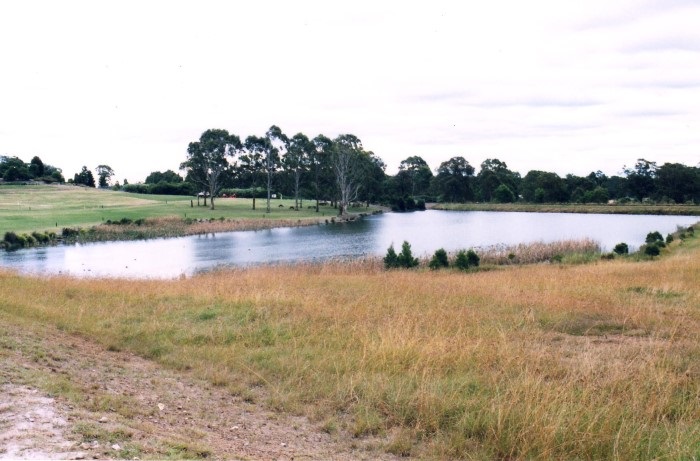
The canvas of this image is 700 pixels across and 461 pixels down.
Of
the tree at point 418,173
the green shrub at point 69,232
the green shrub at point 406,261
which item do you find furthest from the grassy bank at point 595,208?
the green shrub at point 69,232

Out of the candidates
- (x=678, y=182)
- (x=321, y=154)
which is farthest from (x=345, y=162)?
(x=678, y=182)

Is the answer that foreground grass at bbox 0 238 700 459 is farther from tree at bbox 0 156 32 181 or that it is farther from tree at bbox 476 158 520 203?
tree at bbox 476 158 520 203

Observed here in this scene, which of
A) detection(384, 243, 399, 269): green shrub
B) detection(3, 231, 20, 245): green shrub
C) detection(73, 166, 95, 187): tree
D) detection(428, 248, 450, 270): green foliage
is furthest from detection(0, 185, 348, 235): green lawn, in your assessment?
detection(428, 248, 450, 270): green foliage

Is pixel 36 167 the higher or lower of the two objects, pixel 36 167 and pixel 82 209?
the higher

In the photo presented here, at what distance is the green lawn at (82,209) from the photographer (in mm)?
62656

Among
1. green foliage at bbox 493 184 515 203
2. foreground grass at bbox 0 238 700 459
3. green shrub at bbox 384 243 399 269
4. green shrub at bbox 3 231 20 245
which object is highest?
green foliage at bbox 493 184 515 203

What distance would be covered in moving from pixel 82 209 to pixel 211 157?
70.0ft

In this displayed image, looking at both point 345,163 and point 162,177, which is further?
point 162,177

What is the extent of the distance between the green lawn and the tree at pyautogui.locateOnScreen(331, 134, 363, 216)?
434 centimetres

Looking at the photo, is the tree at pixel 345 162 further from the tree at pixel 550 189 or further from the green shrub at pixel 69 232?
the tree at pixel 550 189

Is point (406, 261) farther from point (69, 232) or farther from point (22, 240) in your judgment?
point (69, 232)

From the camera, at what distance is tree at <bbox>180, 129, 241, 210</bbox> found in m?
89.7

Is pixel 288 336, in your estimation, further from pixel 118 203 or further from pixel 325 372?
pixel 118 203

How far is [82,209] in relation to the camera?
78125 millimetres
